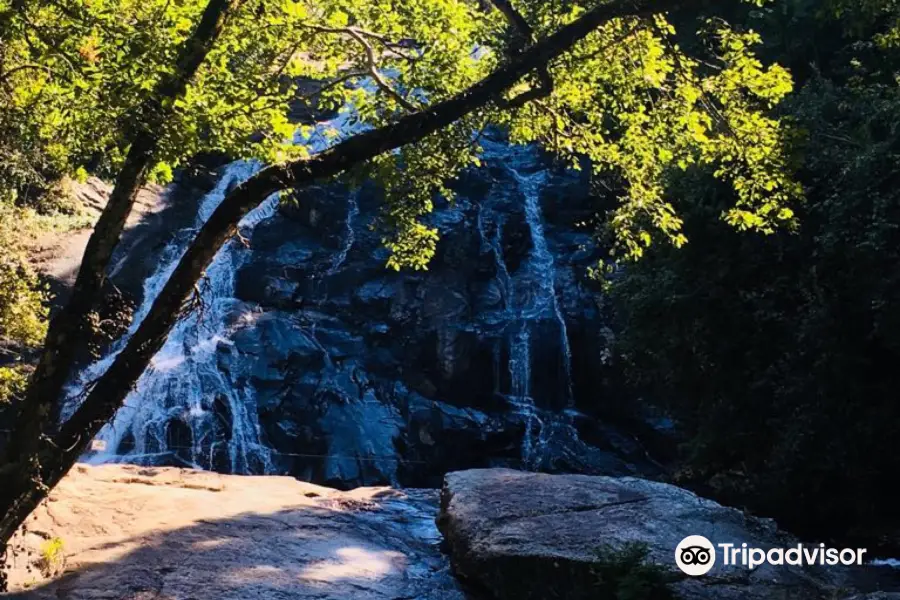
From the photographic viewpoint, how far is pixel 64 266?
63.8 feet

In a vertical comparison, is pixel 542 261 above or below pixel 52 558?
above

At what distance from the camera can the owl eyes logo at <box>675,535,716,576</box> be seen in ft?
20.5

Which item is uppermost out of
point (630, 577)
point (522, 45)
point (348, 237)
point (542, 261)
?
point (348, 237)

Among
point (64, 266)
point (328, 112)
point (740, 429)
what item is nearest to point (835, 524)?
point (740, 429)

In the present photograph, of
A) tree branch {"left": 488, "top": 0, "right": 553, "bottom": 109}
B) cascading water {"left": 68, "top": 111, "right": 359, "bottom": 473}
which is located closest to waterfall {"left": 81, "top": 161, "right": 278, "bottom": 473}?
cascading water {"left": 68, "top": 111, "right": 359, "bottom": 473}

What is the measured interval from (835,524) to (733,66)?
29.9 feet

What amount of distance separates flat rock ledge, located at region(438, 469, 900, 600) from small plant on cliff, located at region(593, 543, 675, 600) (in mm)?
85

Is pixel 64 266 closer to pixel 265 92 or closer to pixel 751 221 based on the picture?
pixel 265 92

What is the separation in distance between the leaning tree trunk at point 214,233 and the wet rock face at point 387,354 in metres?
10.6

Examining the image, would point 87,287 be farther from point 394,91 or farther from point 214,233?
point 394,91

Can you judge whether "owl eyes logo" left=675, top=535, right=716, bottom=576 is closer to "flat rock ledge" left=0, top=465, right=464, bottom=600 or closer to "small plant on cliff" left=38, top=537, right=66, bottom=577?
"flat rock ledge" left=0, top=465, right=464, bottom=600

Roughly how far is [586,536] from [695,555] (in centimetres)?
94

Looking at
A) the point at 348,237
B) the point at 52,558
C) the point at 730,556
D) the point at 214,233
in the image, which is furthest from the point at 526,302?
the point at 52,558

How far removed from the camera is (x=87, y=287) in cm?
595
